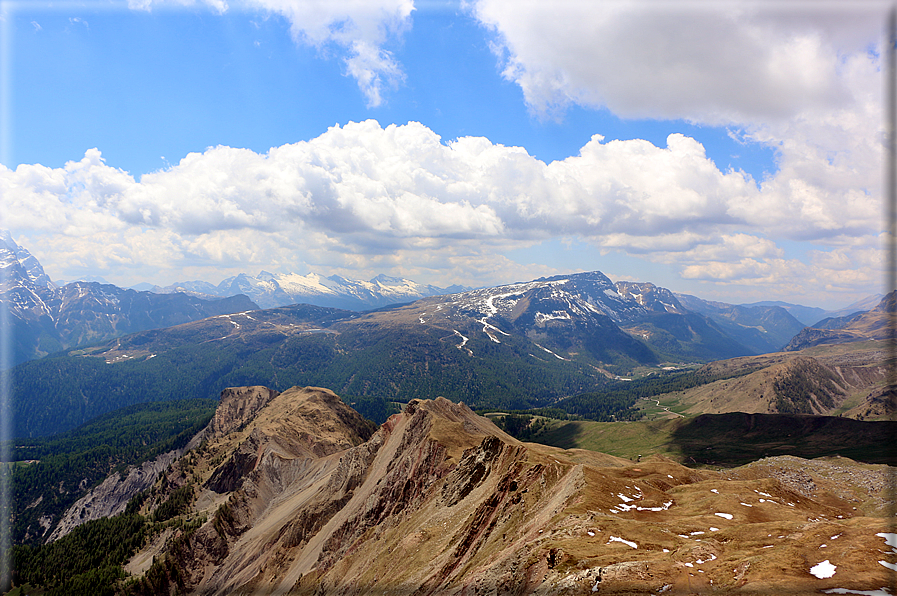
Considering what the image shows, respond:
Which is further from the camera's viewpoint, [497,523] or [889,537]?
[497,523]

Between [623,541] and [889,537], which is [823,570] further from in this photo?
[623,541]

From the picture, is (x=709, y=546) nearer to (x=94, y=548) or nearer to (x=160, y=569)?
(x=160, y=569)

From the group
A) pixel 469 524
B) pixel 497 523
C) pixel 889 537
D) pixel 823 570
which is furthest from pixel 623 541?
pixel 469 524

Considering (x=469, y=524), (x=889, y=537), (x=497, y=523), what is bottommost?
(x=469, y=524)

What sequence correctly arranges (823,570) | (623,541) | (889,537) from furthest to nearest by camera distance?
(623,541) → (889,537) → (823,570)

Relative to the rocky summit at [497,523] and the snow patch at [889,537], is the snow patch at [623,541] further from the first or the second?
the snow patch at [889,537]

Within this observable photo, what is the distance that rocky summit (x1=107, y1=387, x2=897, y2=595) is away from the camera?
26875mm

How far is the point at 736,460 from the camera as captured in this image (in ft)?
641

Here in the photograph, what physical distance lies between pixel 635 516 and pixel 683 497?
16.6 metres

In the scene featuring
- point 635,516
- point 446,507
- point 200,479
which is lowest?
point 200,479

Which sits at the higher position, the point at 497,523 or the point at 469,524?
the point at 497,523

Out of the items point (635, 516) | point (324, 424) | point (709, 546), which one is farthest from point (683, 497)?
point (324, 424)

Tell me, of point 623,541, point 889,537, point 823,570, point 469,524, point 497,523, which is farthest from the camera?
point 469,524

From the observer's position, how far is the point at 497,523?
4969cm
